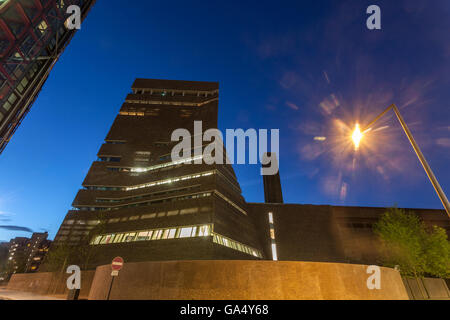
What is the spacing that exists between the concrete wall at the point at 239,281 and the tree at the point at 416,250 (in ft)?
96.5

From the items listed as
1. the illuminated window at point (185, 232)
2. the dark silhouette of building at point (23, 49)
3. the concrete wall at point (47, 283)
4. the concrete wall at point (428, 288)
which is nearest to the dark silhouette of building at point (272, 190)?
the concrete wall at point (428, 288)

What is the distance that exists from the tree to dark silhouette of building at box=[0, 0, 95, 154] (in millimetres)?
54817

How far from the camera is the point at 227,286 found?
10.4m

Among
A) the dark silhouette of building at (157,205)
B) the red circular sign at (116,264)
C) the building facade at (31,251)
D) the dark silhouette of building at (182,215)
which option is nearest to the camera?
the red circular sign at (116,264)

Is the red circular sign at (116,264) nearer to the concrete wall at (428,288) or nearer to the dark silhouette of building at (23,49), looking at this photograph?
the dark silhouette of building at (23,49)

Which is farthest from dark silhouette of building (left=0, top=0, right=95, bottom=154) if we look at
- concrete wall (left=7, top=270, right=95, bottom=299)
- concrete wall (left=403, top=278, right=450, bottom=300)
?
concrete wall (left=403, top=278, right=450, bottom=300)

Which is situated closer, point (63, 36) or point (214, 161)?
point (63, 36)

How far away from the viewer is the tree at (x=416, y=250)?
3067 cm

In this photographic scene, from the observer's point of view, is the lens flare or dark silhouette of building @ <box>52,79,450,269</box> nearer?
the lens flare

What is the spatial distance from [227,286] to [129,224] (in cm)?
2704

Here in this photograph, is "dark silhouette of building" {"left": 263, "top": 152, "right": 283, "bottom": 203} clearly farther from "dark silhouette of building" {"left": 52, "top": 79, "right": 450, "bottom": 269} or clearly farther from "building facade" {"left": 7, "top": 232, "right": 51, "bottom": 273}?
"building facade" {"left": 7, "top": 232, "right": 51, "bottom": 273}

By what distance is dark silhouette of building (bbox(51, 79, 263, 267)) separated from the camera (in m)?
26.6
